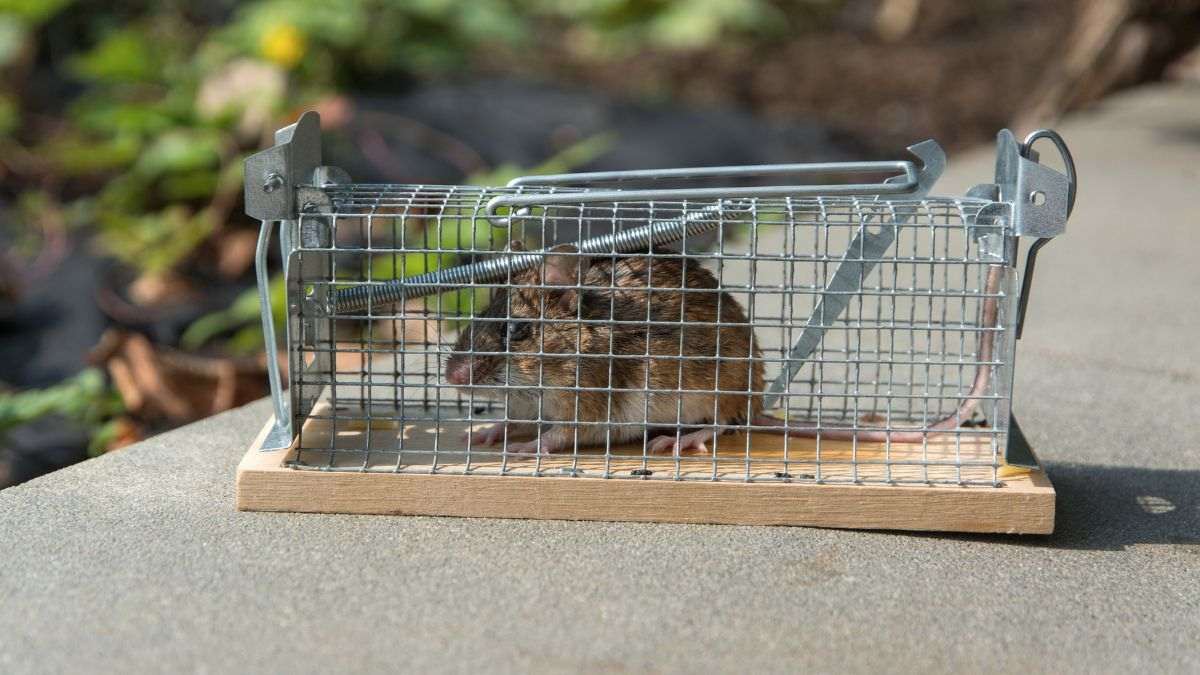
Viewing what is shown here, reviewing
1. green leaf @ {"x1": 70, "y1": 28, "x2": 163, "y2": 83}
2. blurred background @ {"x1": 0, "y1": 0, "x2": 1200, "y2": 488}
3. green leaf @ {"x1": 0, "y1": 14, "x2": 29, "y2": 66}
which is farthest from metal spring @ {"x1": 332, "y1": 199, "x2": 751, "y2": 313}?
green leaf @ {"x1": 0, "y1": 14, "x2": 29, "y2": 66}

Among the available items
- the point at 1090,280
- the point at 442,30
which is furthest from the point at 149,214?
the point at 1090,280

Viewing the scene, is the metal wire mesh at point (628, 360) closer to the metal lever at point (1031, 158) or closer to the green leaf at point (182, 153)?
the metal lever at point (1031, 158)

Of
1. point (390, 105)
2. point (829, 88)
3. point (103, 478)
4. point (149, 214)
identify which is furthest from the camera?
point (829, 88)

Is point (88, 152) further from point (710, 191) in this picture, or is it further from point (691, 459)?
point (710, 191)

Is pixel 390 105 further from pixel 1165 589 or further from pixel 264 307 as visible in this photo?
pixel 1165 589

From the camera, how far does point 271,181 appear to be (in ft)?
10.4

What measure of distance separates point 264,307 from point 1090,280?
171 inches

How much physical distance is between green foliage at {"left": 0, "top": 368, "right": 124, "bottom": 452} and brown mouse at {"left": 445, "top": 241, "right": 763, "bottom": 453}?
1.45m

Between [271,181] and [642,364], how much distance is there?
1.02 metres

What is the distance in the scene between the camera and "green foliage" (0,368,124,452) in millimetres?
4129

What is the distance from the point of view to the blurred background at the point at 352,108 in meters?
6.03

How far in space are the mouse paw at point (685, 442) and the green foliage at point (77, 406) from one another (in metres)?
1.89

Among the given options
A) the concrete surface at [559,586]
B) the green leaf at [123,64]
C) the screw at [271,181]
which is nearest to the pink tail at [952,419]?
the concrete surface at [559,586]

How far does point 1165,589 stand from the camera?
298cm
